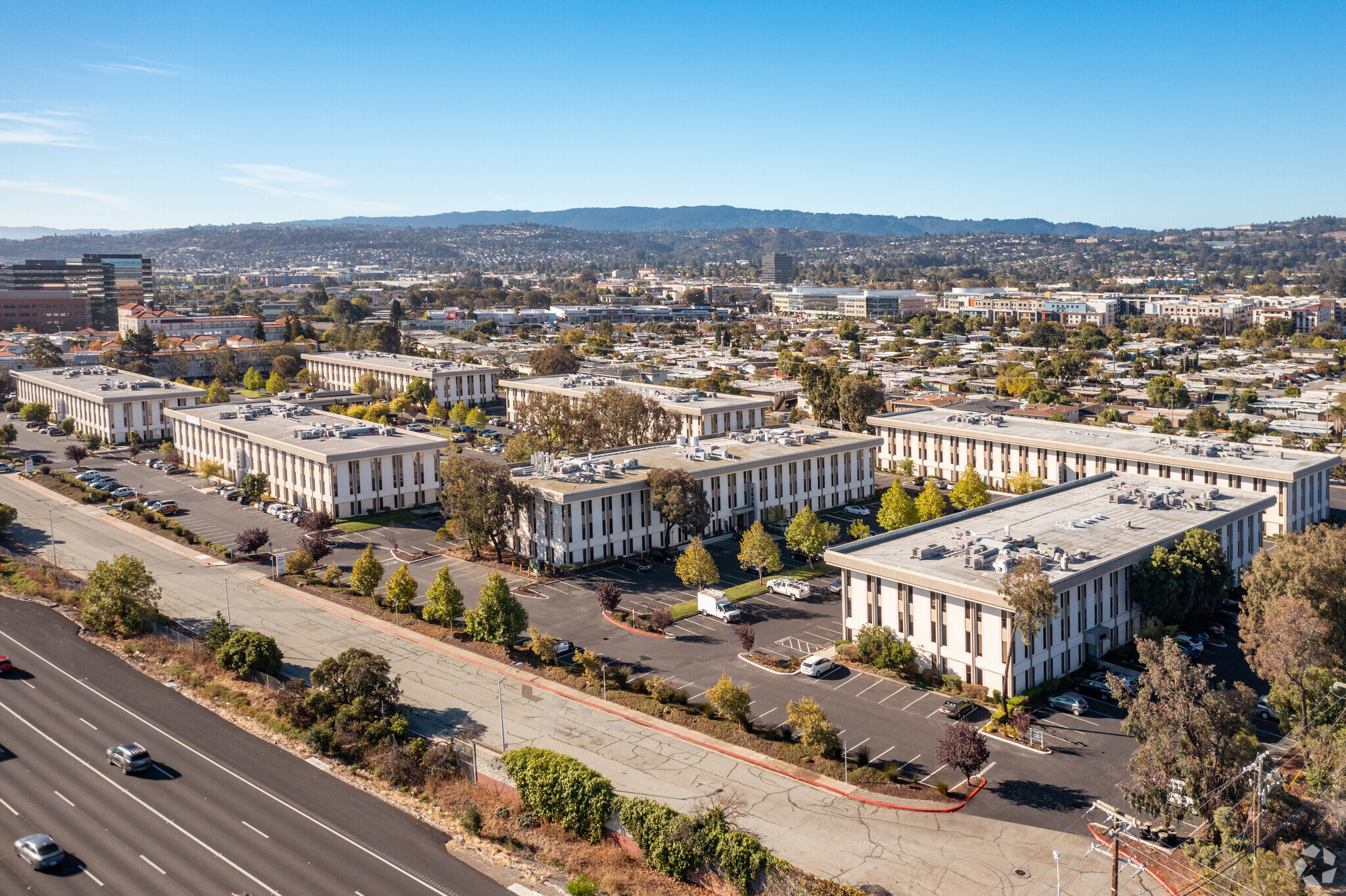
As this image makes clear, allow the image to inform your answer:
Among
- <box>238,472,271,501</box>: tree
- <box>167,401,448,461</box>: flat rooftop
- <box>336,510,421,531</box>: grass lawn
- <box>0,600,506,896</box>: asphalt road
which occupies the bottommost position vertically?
<box>0,600,506,896</box>: asphalt road

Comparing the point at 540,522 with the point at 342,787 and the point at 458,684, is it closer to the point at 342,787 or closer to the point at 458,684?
the point at 458,684

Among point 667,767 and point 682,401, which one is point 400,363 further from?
point 667,767

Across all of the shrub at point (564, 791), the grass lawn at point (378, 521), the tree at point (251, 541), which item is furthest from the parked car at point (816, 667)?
the grass lawn at point (378, 521)

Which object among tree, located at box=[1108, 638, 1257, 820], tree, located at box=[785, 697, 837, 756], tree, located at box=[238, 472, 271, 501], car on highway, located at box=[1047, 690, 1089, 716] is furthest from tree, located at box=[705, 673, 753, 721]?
tree, located at box=[238, 472, 271, 501]

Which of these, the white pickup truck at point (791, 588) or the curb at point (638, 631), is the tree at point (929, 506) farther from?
the curb at point (638, 631)

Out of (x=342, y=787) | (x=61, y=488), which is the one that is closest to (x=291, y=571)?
(x=342, y=787)

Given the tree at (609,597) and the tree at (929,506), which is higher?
the tree at (929,506)

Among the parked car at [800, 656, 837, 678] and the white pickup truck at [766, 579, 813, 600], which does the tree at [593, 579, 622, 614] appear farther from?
the parked car at [800, 656, 837, 678]
